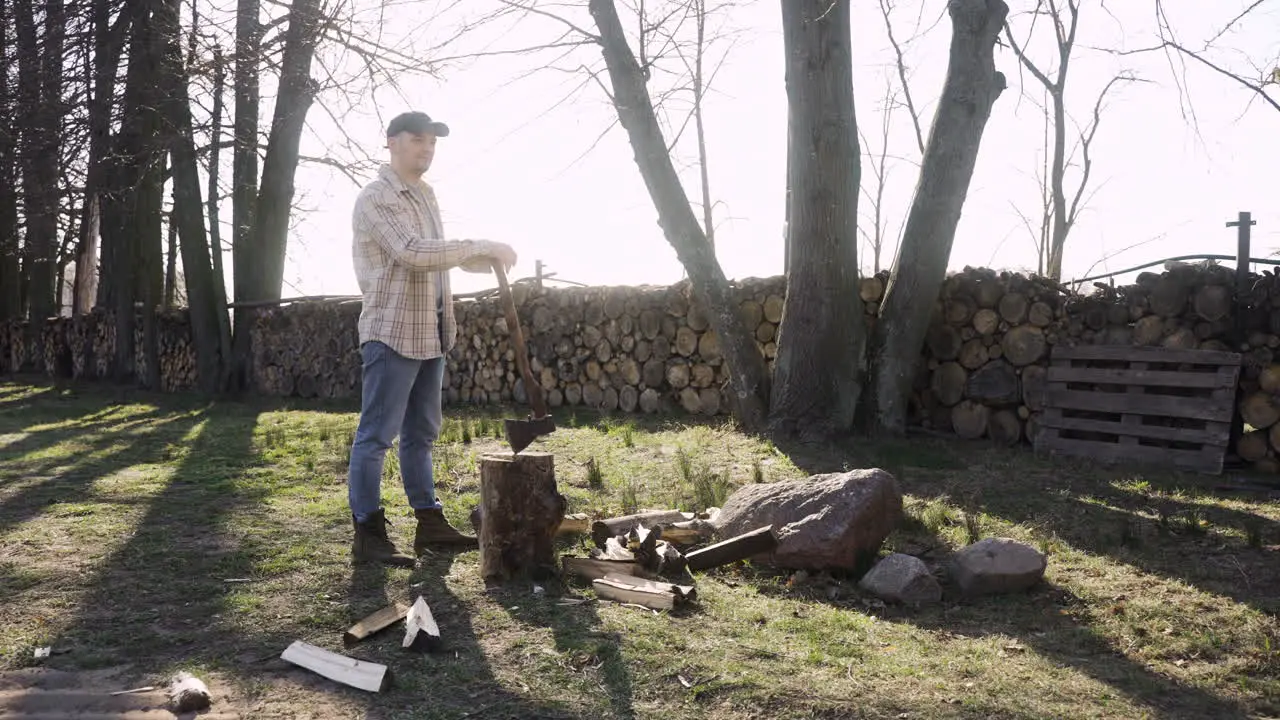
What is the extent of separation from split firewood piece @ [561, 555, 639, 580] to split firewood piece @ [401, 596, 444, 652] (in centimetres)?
88

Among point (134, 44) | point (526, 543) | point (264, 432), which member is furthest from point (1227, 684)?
point (134, 44)

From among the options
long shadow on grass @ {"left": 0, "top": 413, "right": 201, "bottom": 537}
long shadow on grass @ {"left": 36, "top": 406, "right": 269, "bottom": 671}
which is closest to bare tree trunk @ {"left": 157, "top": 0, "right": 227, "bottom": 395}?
long shadow on grass @ {"left": 0, "top": 413, "right": 201, "bottom": 537}

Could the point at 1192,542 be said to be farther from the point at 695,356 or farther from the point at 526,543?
the point at 695,356

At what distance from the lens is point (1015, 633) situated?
3701mm

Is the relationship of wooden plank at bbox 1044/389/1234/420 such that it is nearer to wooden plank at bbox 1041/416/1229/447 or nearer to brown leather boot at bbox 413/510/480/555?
wooden plank at bbox 1041/416/1229/447

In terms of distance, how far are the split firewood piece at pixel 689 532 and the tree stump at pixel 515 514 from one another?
2.90 ft

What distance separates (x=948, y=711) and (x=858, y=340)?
206 inches

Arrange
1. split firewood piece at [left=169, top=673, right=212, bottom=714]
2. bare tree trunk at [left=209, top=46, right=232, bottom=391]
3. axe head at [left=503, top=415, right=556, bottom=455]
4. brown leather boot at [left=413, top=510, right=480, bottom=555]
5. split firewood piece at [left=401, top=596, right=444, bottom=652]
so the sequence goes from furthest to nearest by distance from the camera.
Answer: bare tree trunk at [left=209, top=46, right=232, bottom=391] → brown leather boot at [left=413, top=510, right=480, bottom=555] → axe head at [left=503, top=415, right=556, bottom=455] → split firewood piece at [left=401, top=596, right=444, bottom=652] → split firewood piece at [left=169, top=673, right=212, bottom=714]

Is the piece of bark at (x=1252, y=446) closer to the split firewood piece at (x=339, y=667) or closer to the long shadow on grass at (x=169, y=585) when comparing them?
the split firewood piece at (x=339, y=667)

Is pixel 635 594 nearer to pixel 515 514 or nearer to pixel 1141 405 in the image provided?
pixel 515 514

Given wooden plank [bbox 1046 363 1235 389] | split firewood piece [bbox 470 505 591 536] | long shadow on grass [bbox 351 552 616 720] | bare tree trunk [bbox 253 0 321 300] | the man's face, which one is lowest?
long shadow on grass [bbox 351 552 616 720]

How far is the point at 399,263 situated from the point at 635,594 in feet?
5.83

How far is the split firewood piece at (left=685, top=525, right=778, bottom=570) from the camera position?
4355 millimetres

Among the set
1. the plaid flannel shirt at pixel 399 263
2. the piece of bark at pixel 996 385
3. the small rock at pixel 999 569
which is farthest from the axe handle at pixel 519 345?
the piece of bark at pixel 996 385
